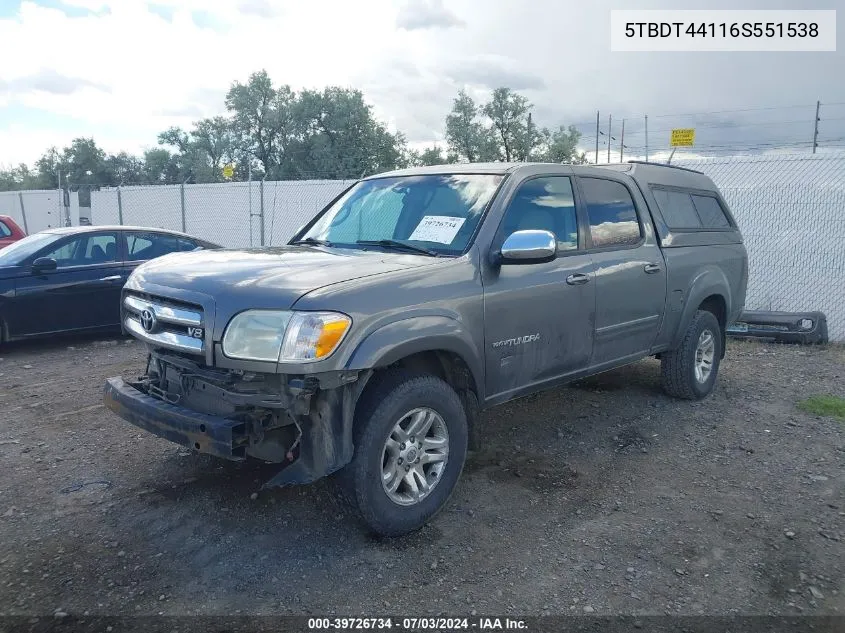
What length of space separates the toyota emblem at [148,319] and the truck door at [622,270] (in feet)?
9.33

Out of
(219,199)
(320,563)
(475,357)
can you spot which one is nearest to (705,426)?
(475,357)

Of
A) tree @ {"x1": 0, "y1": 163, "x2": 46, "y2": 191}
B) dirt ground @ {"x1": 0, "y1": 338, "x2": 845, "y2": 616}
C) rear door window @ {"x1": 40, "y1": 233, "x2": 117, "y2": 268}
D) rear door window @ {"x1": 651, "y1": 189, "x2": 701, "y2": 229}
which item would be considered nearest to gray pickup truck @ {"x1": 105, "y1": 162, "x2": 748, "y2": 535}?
rear door window @ {"x1": 651, "y1": 189, "x2": 701, "y2": 229}

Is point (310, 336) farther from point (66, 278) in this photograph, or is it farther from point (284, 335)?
point (66, 278)

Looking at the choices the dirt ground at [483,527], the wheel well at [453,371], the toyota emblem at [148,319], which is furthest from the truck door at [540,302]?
the toyota emblem at [148,319]

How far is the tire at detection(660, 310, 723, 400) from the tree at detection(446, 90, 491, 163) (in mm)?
27989

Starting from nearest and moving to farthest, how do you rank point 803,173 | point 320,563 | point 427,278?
point 320,563 < point 427,278 < point 803,173

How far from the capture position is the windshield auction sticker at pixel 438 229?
4.13 m

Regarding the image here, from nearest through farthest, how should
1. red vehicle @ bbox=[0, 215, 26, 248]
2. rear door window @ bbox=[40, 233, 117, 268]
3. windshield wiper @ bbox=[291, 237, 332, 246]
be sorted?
windshield wiper @ bbox=[291, 237, 332, 246]
rear door window @ bbox=[40, 233, 117, 268]
red vehicle @ bbox=[0, 215, 26, 248]

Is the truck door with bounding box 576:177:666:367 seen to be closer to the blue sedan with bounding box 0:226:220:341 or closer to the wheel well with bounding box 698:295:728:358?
the wheel well with bounding box 698:295:728:358

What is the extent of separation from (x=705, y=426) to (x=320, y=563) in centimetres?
355

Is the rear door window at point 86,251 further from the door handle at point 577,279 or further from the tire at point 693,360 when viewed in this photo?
the tire at point 693,360

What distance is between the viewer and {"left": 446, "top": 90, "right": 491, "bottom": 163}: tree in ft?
110

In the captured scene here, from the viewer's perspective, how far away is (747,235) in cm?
1004

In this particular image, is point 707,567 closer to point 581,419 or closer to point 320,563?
point 320,563
